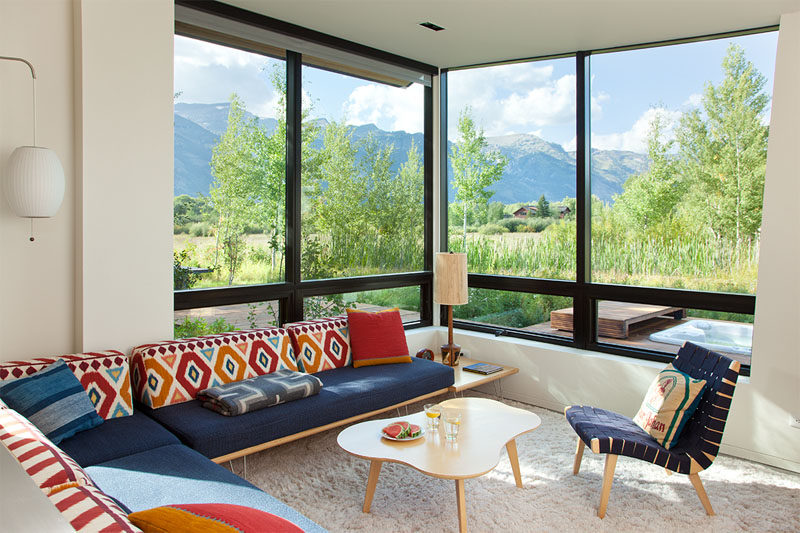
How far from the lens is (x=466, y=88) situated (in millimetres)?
5320

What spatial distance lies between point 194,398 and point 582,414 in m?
2.32

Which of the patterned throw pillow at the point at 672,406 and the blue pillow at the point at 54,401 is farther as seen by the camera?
the patterned throw pillow at the point at 672,406

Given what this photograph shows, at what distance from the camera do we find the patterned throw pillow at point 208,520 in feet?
4.45

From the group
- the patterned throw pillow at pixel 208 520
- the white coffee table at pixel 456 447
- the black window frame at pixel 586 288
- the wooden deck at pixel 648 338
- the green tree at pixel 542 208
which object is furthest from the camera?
the green tree at pixel 542 208

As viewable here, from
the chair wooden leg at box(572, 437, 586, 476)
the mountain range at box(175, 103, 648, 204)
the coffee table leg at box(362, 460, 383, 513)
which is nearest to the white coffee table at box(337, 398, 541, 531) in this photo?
the coffee table leg at box(362, 460, 383, 513)

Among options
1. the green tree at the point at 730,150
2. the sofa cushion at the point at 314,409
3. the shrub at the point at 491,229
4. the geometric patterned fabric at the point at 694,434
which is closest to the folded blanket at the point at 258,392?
the sofa cushion at the point at 314,409

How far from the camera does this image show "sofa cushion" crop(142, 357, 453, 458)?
2928 mm

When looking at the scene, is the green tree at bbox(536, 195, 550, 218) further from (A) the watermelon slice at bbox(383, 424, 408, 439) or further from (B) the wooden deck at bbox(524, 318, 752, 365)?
(A) the watermelon slice at bbox(383, 424, 408, 439)

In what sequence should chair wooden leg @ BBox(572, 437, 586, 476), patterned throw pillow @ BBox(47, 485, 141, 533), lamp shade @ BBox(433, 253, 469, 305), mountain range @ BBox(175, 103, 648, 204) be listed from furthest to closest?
lamp shade @ BBox(433, 253, 469, 305) < mountain range @ BBox(175, 103, 648, 204) < chair wooden leg @ BBox(572, 437, 586, 476) < patterned throw pillow @ BBox(47, 485, 141, 533)

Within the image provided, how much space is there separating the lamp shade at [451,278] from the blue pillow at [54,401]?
2738 millimetres

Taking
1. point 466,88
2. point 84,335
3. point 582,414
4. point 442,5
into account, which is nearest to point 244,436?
point 84,335

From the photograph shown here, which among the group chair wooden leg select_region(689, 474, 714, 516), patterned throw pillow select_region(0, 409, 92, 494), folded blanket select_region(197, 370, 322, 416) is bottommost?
chair wooden leg select_region(689, 474, 714, 516)

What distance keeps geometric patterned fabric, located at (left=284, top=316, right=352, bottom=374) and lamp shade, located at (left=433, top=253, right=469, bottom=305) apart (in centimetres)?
91

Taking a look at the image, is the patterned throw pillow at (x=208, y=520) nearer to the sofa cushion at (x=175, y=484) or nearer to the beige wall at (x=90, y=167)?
the sofa cushion at (x=175, y=484)
